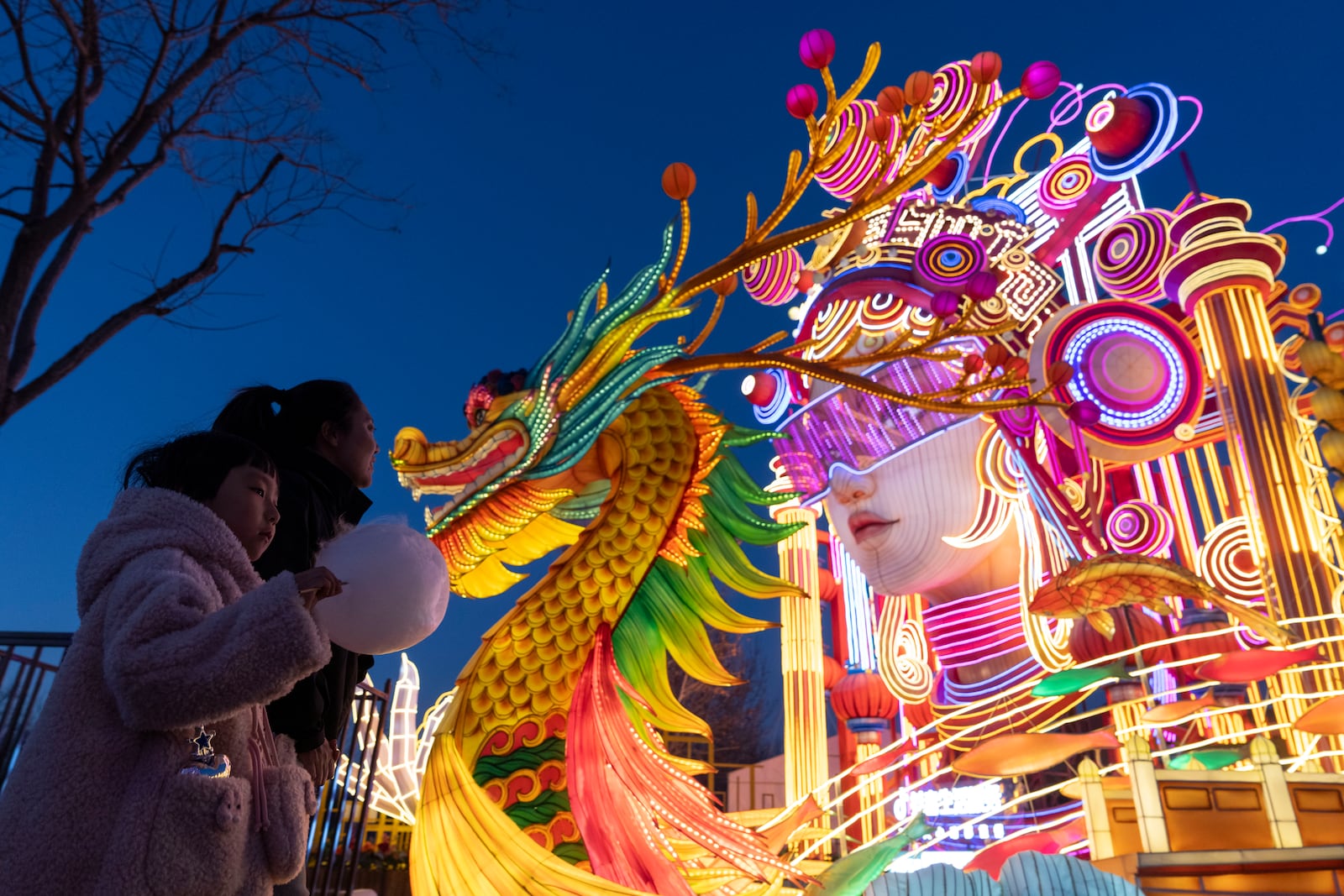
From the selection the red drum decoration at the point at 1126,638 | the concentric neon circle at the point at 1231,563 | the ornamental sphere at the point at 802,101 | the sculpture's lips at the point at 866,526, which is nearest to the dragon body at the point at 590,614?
the ornamental sphere at the point at 802,101

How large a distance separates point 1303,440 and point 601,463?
5.76 m

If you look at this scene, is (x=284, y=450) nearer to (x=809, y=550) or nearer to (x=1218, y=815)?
(x=1218, y=815)

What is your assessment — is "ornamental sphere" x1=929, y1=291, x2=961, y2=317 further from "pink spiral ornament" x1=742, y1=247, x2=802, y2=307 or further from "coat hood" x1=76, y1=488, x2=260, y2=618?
"coat hood" x1=76, y1=488, x2=260, y2=618

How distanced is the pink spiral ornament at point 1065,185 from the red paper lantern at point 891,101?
20.0 feet

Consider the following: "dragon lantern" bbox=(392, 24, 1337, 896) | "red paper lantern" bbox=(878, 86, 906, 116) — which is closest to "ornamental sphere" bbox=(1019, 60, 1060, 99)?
"dragon lantern" bbox=(392, 24, 1337, 896)

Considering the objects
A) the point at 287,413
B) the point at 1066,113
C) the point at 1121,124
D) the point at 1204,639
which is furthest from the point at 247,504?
the point at 1066,113

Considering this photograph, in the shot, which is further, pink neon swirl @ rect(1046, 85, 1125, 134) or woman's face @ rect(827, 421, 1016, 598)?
pink neon swirl @ rect(1046, 85, 1125, 134)

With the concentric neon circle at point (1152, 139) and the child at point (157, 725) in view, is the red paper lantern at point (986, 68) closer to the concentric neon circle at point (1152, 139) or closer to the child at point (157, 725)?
the child at point (157, 725)

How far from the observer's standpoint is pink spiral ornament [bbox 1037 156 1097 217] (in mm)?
8680

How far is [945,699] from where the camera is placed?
8.95 meters

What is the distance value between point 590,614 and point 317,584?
2.11 m

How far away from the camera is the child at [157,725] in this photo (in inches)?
38.8

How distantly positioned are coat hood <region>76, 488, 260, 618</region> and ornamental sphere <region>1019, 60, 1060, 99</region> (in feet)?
12.7

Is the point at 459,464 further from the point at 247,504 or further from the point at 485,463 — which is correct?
the point at 247,504
